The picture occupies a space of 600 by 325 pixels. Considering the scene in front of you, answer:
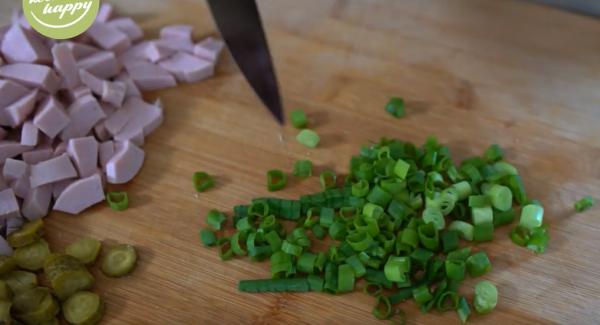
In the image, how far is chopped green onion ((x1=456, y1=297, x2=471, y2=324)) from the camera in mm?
1572

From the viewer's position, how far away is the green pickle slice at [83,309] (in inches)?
59.9

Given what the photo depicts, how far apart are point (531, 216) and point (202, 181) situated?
0.87 meters

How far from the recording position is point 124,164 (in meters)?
1.81

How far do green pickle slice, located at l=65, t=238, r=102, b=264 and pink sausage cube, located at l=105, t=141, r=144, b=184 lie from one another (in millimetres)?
206

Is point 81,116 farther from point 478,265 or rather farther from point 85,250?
point 478,265

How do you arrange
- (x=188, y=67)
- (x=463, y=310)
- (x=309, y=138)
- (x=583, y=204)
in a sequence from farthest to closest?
(x=188, y=67)
(x=309, y=138)
(x=583, y=204)
(x=463, y=310)

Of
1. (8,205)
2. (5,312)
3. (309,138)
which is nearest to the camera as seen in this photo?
(5,312)

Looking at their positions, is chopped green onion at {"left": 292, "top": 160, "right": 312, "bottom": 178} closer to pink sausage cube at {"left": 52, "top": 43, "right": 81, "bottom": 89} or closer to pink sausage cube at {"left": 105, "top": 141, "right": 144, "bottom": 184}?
pink sausage cube at {"left": 105, "top": 141, "right": 144, "bottom": 184}

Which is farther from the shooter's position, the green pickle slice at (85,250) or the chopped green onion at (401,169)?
the chopped green onion at (401,169)

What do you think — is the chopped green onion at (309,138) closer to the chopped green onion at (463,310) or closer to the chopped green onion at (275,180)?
the chopped green onion at (275,180)

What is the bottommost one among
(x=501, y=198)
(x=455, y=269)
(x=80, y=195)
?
(x=80, y=195)

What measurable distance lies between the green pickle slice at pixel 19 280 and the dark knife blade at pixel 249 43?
28.4 inches

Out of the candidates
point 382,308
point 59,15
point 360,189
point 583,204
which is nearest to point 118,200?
point 59,15

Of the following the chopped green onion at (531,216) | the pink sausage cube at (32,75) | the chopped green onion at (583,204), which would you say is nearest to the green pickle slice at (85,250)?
the pink sausage cube at (32,75)
